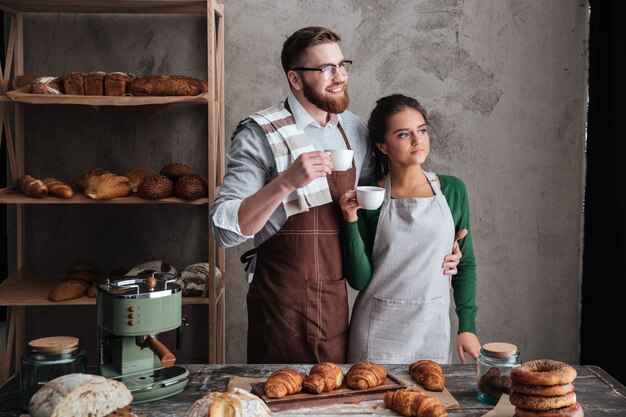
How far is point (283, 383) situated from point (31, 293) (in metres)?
1.94

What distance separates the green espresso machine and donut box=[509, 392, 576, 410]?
0.78 m

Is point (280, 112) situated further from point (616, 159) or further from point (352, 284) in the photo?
point (616, 159)

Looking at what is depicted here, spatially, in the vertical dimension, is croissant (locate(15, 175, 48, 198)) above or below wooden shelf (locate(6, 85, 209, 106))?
below

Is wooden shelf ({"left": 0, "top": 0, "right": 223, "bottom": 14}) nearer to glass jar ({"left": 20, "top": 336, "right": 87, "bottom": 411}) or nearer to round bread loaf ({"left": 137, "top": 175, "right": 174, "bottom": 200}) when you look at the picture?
round bread loaf ({"left": 137, "top": 175, "right": 174, "bottom": 200})

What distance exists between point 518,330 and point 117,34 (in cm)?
249

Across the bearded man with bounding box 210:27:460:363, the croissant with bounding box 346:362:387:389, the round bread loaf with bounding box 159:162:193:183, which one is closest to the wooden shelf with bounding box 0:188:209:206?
the round bread loaf with bounding box 159:162:193:183

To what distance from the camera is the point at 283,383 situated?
1608 millimetres

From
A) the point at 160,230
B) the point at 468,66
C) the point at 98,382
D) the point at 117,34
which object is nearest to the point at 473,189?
the point at 468,66

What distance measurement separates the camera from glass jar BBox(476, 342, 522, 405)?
1.60m

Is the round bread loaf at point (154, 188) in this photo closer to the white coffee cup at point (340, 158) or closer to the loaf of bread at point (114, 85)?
the loaf of bread at point (114, 85)

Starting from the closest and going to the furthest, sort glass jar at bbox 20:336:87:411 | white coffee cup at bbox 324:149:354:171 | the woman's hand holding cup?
glass jar at bbox 20:336:87:411 → white coffee cup at bbox 324:149:354:171 → the woman's hand holding cup

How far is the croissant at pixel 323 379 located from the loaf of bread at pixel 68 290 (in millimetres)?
1713

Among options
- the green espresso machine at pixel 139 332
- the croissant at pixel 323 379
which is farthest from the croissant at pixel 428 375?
the green espresso machine at pixel 139 332

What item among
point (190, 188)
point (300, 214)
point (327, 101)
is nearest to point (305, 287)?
point (300, 214)
